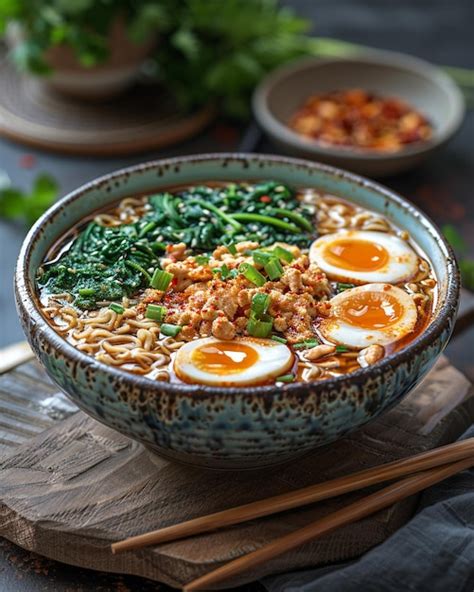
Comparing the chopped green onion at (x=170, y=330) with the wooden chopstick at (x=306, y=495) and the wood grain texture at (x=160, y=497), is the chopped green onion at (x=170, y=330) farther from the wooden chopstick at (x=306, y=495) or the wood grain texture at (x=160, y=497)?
the wooden chopstick at (x=306, y=495)

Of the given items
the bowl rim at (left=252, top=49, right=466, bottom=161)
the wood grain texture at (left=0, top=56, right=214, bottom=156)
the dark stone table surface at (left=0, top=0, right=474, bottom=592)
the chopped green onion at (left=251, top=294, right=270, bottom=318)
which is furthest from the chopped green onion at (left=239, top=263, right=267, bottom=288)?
the wood grain texture at (left=0, top=56, right=214, bottom=156)

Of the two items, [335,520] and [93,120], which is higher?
[335,520]

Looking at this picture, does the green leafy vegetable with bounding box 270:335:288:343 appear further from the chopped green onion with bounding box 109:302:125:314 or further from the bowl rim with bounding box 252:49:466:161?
the bowl rim with bounding box 252:49:466:161

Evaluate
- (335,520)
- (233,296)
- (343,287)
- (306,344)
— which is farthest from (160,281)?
(335,520)

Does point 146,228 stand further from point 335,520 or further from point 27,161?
point 27,161

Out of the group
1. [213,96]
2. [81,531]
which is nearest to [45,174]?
[213,96]

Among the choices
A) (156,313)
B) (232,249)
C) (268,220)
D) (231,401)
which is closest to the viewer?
(231,401)

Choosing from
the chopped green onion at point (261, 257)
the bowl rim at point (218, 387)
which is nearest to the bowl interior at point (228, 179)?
the bowl rim at point (218, 387)
